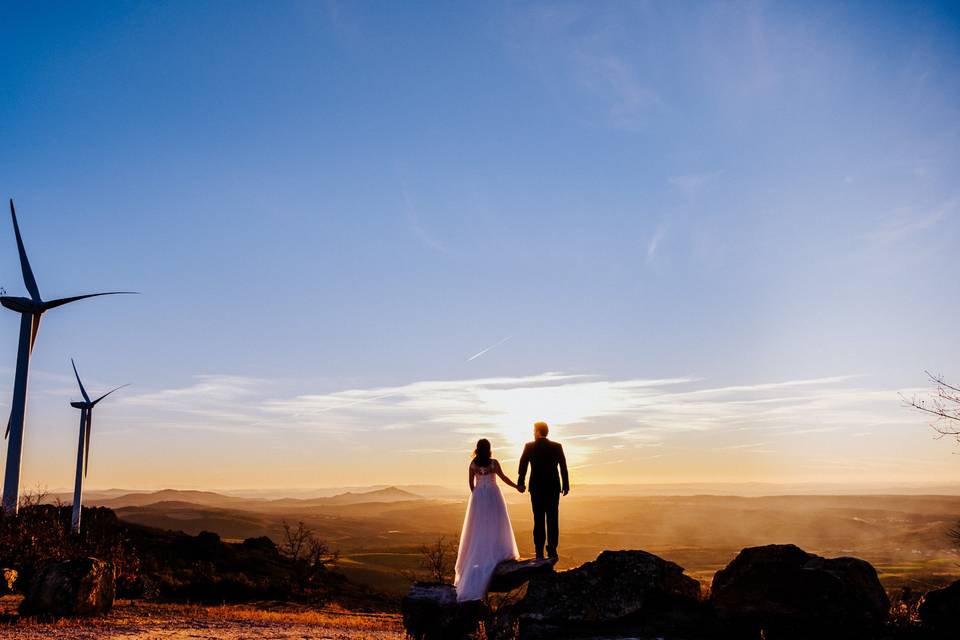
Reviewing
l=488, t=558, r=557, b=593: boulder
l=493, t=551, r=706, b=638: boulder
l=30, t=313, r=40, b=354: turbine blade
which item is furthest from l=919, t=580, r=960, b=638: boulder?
l=30, t=313, r=40, b=354: turbine blade

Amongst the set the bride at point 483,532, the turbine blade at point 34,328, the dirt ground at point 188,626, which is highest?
the turbine blade at point 34,328

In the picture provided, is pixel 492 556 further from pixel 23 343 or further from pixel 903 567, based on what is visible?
pixel 903 567

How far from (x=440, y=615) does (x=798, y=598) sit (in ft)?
28.1

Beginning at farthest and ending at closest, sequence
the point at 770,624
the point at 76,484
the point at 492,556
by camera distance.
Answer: the point at 76,484
the point at 492,556
the point at 770,624

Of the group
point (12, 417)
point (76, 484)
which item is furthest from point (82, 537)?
point (12, 417)

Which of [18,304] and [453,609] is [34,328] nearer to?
[18,304]

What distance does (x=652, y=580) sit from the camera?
16391 mm

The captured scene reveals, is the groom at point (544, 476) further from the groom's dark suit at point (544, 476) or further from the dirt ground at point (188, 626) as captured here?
the dirt ground at point (188, 626)

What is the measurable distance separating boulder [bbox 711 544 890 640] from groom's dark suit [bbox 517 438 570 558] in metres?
4.26

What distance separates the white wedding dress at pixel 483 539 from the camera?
61.8 feet

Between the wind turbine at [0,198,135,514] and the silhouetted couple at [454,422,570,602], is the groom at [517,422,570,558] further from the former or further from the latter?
the wind turbine at [0,198,135,514]

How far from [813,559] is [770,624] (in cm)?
171

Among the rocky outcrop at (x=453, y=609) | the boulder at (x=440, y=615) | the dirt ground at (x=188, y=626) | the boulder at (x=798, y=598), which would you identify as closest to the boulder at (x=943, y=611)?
the boulder at (x=798, y=598)

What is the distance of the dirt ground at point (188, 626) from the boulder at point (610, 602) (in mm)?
9135
